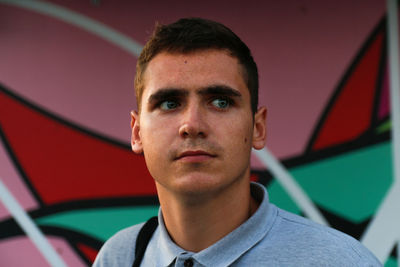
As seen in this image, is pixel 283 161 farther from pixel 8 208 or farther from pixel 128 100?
pixel 8 208

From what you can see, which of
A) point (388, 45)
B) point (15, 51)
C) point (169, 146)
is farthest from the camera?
point (15, 51)

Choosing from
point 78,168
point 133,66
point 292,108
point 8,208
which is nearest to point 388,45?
point 292,108

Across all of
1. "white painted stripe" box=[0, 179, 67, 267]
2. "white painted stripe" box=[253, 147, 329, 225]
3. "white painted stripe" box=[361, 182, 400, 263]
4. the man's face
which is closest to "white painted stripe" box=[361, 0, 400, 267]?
"white painted stripe" box=[361, 182, 400, 263]

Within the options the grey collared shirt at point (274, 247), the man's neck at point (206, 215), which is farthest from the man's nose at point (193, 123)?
the grey collared shirt at point (274, 247)

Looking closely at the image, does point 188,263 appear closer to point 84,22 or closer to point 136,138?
point 136,138

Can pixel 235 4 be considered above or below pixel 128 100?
above

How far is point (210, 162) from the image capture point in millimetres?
953

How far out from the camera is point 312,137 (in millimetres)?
2561

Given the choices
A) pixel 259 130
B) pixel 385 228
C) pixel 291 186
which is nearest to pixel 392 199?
pixel 385 228

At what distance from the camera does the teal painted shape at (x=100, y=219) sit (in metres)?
2.63

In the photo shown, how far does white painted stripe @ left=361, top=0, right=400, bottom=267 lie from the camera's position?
2.45 metres

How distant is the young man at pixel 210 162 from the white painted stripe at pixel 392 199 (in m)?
1.67

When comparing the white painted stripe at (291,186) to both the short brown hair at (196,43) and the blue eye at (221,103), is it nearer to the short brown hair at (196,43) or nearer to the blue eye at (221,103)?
the short brown hair at (196,43)

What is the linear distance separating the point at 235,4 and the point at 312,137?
3.39ft
